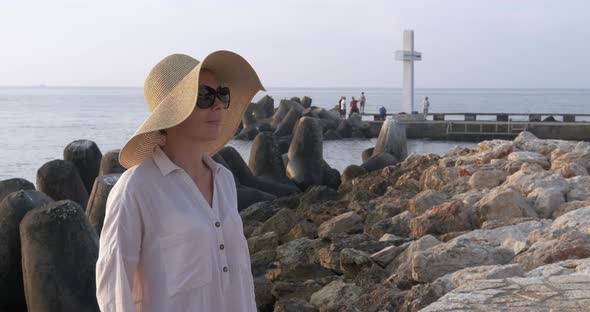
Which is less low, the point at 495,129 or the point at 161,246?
the point at 161,246

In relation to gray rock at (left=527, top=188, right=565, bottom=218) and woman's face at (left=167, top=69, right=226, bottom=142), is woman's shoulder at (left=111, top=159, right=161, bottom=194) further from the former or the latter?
gray rock at (left=527, top=188, right=565, bottom=218)

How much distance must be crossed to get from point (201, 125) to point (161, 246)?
0.41 m

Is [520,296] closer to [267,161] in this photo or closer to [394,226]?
[394,226]

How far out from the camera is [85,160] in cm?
1114

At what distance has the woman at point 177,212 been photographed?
2480mm

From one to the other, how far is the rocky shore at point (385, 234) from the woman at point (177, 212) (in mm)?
2207

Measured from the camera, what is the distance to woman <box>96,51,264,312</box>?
2.48 meters

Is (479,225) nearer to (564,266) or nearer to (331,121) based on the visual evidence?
(564,266)

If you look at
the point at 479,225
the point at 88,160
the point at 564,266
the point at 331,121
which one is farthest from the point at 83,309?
the point at 331,121

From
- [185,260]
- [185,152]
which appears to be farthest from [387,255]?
[185,260]

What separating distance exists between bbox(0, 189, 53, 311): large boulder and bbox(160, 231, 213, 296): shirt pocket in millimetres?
4552

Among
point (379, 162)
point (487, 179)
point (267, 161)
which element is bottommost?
point (379, 162)

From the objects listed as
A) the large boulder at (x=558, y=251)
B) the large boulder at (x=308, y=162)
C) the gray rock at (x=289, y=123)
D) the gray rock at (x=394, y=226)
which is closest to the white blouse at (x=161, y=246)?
the large boulder at (x=558, y=251)

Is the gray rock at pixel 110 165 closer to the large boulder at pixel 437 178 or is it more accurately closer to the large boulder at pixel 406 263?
the large boulder at pixel 406 263
